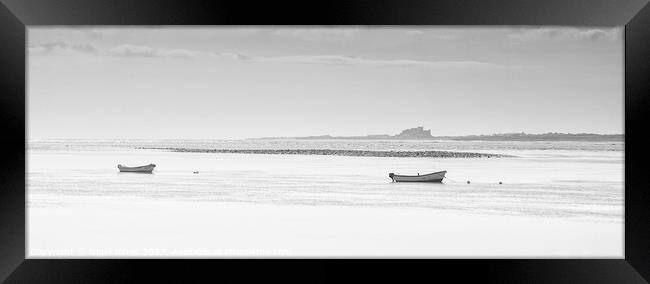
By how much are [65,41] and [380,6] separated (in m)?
35.6

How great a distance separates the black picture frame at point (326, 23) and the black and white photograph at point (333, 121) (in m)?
7.04

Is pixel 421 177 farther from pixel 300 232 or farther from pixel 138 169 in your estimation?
pixel 138 169

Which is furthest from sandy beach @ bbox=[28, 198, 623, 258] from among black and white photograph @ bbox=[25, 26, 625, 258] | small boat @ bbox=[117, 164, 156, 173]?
small boat @ bbox=[117, 164, 156, 173]

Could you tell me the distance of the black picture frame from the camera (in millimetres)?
2287

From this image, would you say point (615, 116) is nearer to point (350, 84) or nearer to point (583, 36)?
point (583, 36)

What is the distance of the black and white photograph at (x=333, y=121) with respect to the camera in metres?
11.1

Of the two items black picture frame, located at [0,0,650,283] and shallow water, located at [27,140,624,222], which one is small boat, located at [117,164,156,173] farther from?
black picture frame, located at [0,0,650,283]

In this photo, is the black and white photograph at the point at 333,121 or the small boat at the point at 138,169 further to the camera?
the small boat at the point at 138,169

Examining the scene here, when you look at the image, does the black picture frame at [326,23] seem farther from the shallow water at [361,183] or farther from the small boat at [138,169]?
the small boat at [138,169]

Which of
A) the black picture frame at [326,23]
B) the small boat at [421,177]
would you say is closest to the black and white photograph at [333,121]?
the small boat at [421,177]

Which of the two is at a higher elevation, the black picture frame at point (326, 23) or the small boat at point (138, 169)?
the black picture frame at point (326, 23)

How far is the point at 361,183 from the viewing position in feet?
47.9

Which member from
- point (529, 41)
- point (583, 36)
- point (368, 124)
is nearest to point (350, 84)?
point (368, 124)

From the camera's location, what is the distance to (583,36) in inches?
1298
